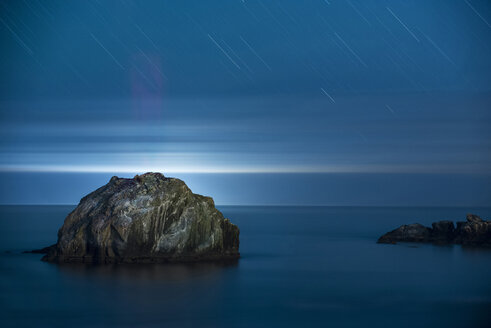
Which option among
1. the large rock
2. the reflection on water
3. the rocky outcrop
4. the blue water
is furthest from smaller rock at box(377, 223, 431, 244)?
the reflection on water

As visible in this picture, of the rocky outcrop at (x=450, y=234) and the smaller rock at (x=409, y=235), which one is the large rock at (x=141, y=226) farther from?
the rocky outcrop at (x=450, y=234)

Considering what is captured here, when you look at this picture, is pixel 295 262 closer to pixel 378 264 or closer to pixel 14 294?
pixel 378 264

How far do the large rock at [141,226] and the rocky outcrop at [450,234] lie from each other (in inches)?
1236

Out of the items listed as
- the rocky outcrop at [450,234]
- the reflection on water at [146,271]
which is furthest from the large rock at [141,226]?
the rocky outcrop at [450,234]

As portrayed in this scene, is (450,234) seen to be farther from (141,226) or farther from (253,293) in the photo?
(141,226)

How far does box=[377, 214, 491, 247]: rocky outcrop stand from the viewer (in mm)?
64500

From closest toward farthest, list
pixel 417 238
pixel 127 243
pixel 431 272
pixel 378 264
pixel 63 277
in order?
1. pixel 63 277
2. pixel 127 243
3. pixel 431 272
4. pixel 378 264
5. pixel 417 238

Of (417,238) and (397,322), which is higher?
(417,238)

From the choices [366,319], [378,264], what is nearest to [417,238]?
[378,264]

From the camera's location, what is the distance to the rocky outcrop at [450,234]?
64.5m

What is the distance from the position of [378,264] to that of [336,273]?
590cm

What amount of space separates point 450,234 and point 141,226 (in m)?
38.8

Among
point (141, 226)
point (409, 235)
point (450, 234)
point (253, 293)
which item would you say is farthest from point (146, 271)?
point (450, 234)

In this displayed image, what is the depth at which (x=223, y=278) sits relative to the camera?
42188 mm
